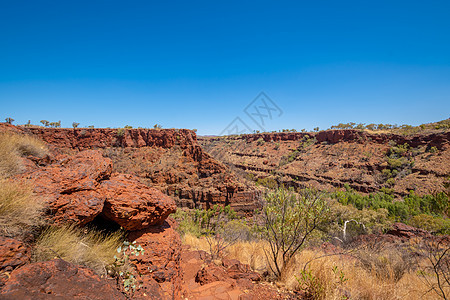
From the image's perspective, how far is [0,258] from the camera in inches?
67.6

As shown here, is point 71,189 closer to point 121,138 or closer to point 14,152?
point 14,152

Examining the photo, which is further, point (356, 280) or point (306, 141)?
point (306, 141)

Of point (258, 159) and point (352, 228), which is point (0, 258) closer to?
point (352, 228)

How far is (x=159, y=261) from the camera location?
10.6ft

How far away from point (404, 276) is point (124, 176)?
6557 mm

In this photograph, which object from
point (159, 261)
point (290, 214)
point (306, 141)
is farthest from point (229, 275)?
point (306, 141)

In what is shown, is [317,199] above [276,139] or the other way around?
the other way around

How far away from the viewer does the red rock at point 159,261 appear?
292 centimetres

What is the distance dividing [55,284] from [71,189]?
1.44m

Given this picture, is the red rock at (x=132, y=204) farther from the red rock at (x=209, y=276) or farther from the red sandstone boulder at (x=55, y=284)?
the red rock at (x=209, y=276)

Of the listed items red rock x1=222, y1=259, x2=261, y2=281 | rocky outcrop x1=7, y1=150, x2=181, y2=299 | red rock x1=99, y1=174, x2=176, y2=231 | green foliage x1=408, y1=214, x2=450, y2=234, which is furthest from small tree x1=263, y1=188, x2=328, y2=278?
green foliage x1=408, y1=214, x2=450, y2=234

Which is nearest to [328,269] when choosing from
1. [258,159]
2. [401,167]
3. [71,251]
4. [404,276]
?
[404,276]

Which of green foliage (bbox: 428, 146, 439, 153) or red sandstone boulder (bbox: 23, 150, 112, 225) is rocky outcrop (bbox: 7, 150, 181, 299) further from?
green foliage (bbox: 428, 146, 439, 153)

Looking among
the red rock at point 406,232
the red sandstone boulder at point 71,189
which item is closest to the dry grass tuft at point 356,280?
the red sandstone boulder at point 71,189
